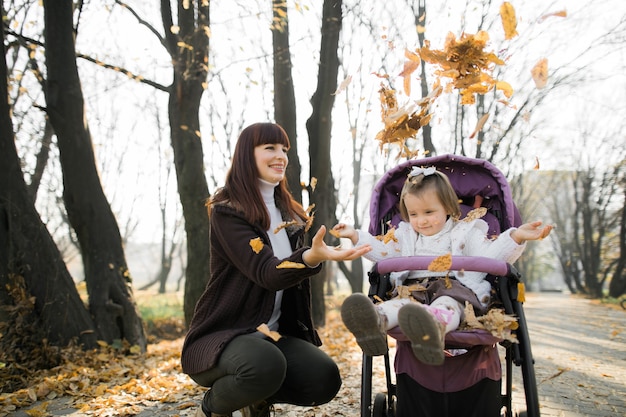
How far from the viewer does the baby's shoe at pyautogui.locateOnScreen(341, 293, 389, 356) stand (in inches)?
84.9

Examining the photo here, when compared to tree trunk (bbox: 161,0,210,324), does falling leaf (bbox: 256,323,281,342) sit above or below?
below

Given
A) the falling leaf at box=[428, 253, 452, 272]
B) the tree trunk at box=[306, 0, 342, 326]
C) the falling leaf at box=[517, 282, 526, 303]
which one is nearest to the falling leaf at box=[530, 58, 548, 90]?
the falling leaf at box=[517, 282, 526, 303]

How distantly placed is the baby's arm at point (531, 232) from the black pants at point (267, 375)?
1205 millimetres

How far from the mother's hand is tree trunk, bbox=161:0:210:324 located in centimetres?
477

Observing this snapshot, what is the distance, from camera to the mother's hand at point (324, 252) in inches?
88.7

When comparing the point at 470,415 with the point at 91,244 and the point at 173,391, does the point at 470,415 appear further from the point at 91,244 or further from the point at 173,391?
the point at 91,244

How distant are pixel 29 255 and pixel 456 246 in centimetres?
420

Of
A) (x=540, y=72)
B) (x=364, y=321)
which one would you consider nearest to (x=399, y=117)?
(x=540, y=72)

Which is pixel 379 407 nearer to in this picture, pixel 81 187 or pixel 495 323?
pixel 495 323

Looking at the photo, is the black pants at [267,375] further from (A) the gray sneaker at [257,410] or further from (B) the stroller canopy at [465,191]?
(B) the stroller canopy at [465,191]

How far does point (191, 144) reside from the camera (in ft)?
22.9

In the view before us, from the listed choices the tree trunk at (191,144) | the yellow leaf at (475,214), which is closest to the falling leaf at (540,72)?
the yellow leaf at (475,214)

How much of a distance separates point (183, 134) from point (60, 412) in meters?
4.13

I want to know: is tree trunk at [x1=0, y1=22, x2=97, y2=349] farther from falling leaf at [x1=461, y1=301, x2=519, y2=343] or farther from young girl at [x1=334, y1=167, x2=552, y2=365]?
falling leaf at [x1=461, y1=301, x2=519, y2=343]
